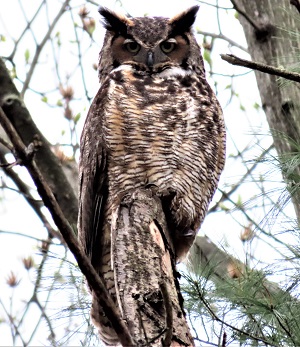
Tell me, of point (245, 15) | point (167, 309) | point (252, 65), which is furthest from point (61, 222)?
point (245, 15)

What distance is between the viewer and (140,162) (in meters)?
2.88

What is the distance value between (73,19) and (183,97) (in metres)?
2.48

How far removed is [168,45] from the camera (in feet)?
11.3

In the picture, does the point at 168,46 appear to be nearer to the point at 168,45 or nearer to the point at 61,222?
the point at 168,45

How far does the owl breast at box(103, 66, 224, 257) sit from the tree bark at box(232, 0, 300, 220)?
537mm

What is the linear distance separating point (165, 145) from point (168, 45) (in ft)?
2.47

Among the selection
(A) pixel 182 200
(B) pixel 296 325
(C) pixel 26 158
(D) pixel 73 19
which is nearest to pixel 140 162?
(A) pixel 182 200

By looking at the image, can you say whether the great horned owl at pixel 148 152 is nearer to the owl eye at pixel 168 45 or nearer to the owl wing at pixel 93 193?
the owl wing at pixel 93 193

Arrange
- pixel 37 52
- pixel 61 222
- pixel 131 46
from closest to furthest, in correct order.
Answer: pixel 61 222 < pixel 131 46 < pixel 37 52

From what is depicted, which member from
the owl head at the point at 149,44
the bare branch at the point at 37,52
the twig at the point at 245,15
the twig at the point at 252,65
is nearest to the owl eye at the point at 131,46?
the owl head at the point at 149,44

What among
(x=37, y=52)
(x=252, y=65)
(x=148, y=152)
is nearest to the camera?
(x=252, y=65)

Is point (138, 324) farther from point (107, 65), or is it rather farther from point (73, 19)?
point (73, 19)

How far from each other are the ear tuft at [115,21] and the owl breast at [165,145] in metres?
0.45

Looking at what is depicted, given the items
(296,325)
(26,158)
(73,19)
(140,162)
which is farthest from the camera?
(73,19)
